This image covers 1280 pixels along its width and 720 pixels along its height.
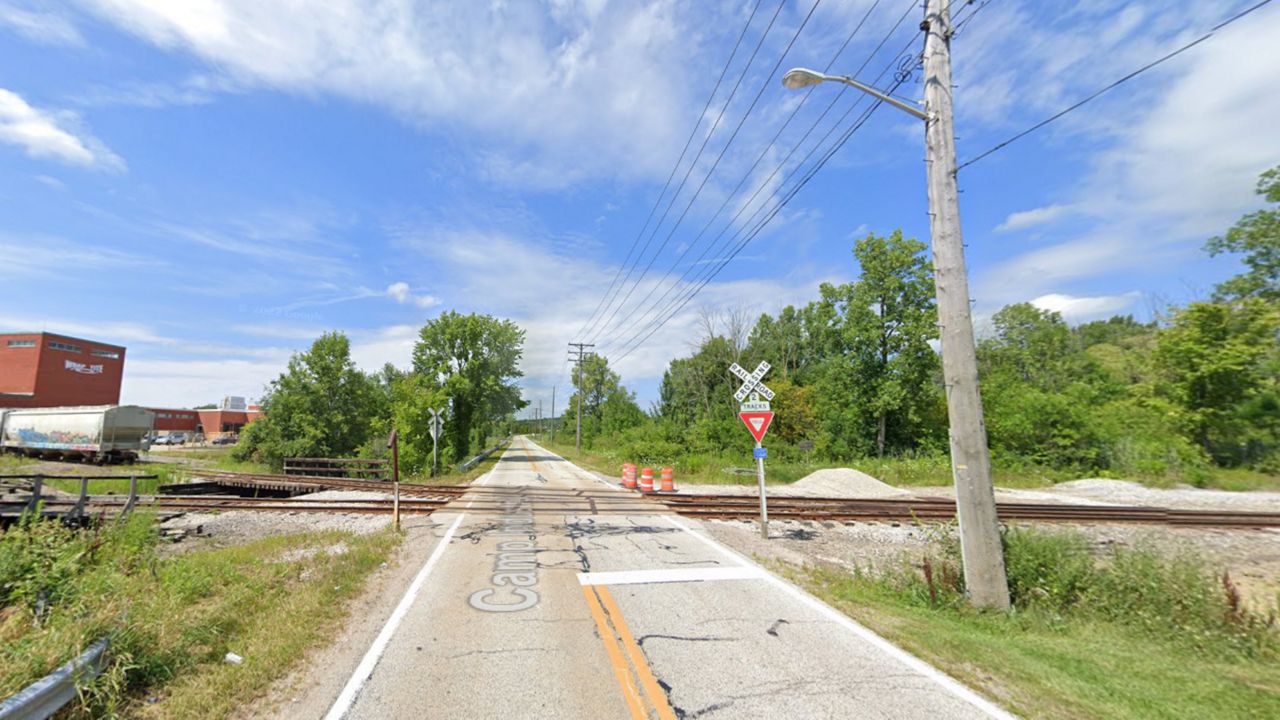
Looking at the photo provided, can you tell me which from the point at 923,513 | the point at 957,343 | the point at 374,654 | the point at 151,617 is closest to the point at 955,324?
the point at 957,343

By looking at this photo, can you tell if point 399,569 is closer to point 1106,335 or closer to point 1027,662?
point 1027,662

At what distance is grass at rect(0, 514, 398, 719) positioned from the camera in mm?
3715

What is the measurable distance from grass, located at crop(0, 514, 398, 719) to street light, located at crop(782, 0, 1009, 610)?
299 inches

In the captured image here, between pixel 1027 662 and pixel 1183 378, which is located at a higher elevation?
pixel 1183 378

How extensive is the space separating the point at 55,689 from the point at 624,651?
4.00 metres

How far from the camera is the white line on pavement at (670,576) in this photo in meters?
7.24

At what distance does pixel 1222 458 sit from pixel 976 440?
115ft

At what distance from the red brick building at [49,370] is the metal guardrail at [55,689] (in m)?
71.8

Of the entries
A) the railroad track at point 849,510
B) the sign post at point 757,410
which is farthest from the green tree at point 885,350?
the sign post at point 757,410

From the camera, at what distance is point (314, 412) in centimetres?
4147

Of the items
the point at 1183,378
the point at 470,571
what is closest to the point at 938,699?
the point at 470,571

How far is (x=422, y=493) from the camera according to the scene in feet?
58.6

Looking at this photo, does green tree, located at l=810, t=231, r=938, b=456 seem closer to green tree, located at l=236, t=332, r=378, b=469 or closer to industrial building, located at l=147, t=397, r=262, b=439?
green tree, located at l=236, t=332, r=378, b=469

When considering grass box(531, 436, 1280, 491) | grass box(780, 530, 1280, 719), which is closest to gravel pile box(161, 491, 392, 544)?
grass box(780, 530, 1280, 719)
